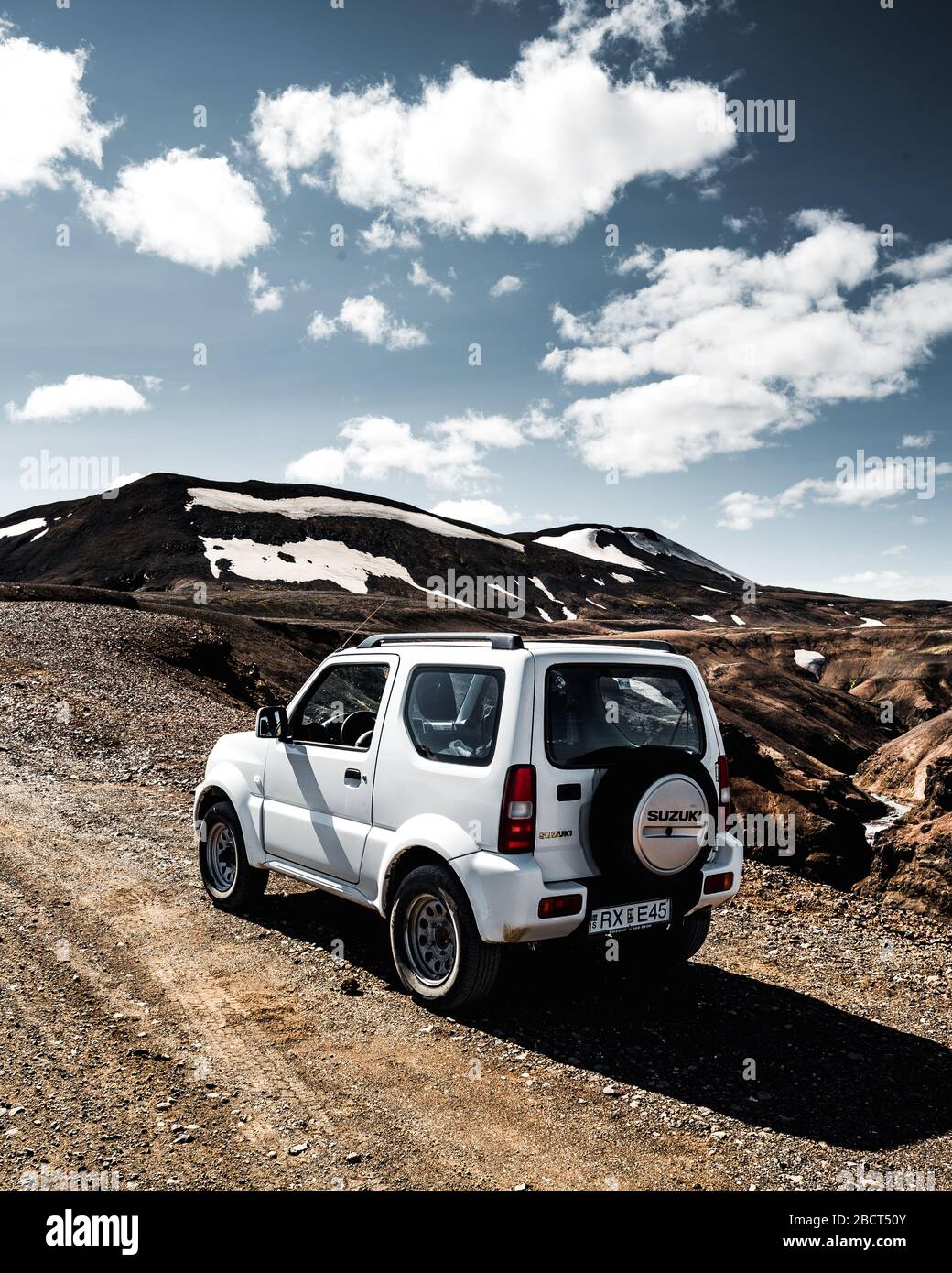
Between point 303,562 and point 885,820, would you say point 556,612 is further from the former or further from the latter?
point 885,820

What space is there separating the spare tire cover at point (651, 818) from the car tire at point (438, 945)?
848 millimetres

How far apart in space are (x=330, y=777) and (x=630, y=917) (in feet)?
7.58

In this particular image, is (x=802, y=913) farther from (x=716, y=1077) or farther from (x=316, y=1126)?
(x=316, y=1126)

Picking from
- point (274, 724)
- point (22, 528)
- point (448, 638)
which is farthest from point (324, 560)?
point (448, 638)

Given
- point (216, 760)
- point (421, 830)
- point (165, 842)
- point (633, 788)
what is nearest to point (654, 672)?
point (633, 788)

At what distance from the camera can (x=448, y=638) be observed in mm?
5727

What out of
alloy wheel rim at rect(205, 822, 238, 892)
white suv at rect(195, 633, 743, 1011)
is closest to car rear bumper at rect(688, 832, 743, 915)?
white suv at rect(195, 633, 743, 1011)

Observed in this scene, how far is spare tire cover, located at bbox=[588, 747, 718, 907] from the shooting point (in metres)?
4.90

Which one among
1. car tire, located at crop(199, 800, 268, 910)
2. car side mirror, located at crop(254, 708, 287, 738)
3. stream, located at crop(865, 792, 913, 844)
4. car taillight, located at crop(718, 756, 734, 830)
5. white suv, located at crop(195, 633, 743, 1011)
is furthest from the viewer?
stream, located at crop(865, 792, 913, 844)

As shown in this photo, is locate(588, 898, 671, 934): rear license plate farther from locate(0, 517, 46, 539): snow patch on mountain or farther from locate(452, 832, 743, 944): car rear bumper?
locate(0, 517, 46, 539): snow patch on mountain

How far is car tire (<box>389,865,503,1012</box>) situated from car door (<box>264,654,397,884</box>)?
22.6 inches

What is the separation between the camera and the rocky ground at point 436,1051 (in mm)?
3879

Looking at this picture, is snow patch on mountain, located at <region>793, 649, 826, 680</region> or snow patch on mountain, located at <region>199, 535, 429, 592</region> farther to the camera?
snow patch on mountain, located at <region>199, 535, 429, 592</region>
